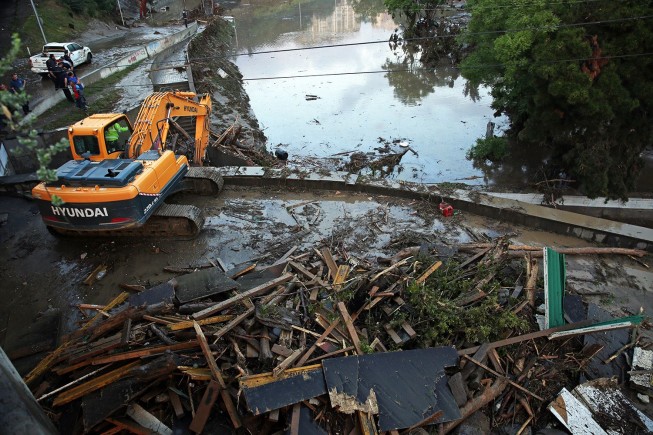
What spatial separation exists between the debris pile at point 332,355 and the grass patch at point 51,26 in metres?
25.2

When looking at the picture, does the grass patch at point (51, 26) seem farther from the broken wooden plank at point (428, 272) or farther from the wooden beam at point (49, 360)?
the broken wooden plank at point (428, 272)

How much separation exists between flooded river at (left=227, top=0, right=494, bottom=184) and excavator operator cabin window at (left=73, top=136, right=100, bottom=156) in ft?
15.8

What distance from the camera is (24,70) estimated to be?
21.2 m

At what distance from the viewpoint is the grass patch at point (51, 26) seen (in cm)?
2536

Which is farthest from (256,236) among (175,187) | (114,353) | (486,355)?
(486,355)

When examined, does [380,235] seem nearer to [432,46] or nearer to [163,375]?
[163,375]

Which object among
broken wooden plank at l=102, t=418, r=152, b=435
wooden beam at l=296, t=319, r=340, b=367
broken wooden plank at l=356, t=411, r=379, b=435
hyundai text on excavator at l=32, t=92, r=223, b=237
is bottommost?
broken wooden plank at l=102, t=418, r=152, b=435

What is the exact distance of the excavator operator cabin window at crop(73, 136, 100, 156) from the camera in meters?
9.63

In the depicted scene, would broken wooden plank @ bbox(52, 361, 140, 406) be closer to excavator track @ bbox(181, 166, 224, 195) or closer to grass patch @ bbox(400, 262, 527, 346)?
grass patch @ bbox(400, 262, 527, 346)

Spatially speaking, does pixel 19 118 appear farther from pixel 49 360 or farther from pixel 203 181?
pixel 203 181

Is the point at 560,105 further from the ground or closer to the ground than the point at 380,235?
further from the ground

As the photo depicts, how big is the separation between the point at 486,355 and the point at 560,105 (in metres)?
8.68

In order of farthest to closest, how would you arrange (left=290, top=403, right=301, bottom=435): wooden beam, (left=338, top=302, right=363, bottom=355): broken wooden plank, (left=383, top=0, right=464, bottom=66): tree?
(left=383, top=0, right=464, bottom=66): tree → (left=338, top=302, right=363, bottom=355): broken wooden plank → (left=290, top=403, right=301, bottom=435): wooden beam

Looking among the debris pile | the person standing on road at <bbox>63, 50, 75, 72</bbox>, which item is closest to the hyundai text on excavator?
the debris pile
